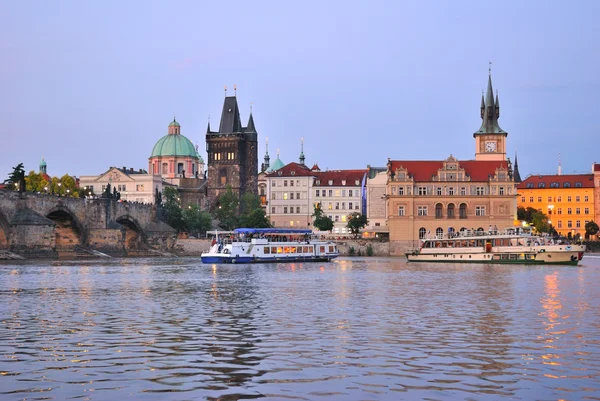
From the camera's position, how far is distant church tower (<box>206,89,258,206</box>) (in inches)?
7288

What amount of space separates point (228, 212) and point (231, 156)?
29.0 meters

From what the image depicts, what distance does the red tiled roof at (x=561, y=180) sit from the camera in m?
177

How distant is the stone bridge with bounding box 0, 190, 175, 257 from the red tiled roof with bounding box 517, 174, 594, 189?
82441 mm

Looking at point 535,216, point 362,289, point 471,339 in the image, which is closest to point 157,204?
point 535,216

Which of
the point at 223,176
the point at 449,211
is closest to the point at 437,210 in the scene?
the point at 449,211

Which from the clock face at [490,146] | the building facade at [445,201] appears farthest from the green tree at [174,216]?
the clock face at [490,146]

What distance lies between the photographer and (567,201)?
582ft

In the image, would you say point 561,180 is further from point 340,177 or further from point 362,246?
point 362,246

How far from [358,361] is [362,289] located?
26.7 meters

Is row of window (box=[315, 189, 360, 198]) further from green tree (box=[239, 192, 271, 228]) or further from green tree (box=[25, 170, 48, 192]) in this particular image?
green tree (box=[25, 170, 48, 192])

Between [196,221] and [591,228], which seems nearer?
[196,221]

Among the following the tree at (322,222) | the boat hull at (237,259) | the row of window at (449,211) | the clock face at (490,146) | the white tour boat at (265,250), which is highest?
the clock face at (490,146)

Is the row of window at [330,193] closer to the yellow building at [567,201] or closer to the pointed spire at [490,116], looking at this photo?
the pointed spire at [490,116]

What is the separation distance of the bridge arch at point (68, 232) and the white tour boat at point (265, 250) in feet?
73.1
